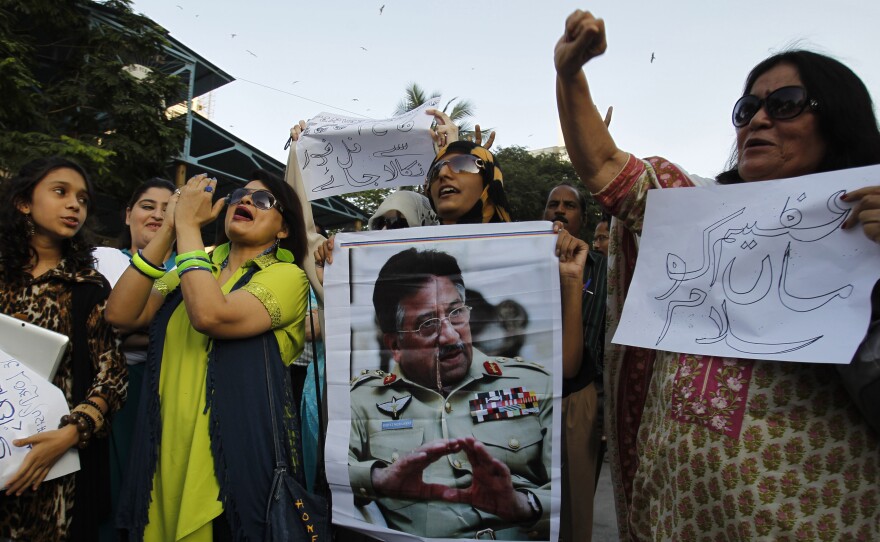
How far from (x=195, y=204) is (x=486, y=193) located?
1.15 meters

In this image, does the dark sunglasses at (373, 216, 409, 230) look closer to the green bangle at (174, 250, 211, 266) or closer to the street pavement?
the green bangle at (174, 250, 211, 266)

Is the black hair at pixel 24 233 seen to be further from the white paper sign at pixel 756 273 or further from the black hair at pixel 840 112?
the black hair at pixel 840 112

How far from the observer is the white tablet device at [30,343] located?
213 cm

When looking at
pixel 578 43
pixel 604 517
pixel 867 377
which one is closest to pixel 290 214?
pixel 578 43

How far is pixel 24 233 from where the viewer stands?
2.42 metres

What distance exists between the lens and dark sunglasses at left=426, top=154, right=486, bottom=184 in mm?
2439

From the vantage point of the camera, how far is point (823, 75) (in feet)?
5.12

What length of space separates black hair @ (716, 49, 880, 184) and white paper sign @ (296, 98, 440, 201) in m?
2.09

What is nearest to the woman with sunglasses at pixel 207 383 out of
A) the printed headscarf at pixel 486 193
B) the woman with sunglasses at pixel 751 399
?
the printed headscarf at pixel 486 193

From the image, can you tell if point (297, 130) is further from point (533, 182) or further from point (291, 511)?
point (533, 182)

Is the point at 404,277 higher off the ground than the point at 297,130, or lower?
lower

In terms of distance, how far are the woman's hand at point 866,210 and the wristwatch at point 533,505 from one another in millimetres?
1124

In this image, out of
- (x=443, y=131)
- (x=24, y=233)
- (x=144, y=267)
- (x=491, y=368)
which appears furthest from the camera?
(x=443, y=131)

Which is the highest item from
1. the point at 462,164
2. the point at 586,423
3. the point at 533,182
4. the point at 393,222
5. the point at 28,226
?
the point at 533,182
